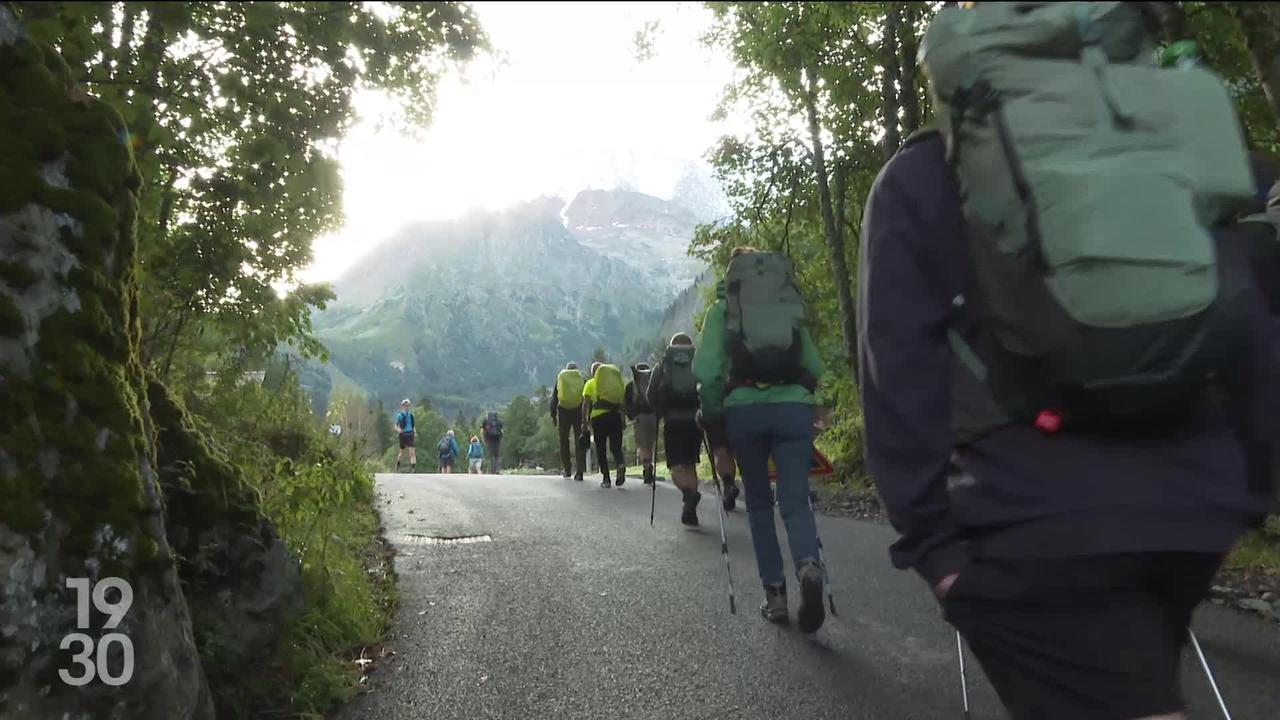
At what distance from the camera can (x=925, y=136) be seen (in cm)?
154

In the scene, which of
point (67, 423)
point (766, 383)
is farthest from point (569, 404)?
point (67, 423)

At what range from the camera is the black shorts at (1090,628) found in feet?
4.09

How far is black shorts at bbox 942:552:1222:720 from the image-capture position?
1.25 meters

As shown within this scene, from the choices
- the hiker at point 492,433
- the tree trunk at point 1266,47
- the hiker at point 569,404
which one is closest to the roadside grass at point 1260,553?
the tree trunk at point 1266,47

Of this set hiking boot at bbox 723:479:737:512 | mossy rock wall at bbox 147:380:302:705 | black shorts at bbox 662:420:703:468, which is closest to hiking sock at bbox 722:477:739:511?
hiking boot at bbox 723:479:737:512

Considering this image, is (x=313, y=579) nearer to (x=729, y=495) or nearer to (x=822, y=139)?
Result: (x=729, y=495)

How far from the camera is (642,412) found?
40.0ft

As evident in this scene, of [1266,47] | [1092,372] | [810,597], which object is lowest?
[810,597]

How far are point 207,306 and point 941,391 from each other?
758 cm

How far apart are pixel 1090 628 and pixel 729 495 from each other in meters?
8.64

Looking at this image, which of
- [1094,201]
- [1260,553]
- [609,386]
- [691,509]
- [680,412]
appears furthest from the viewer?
[609,386]

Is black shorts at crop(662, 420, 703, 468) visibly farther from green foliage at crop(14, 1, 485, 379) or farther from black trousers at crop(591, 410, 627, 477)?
black trousers at crop(591, 410, 627, 477)

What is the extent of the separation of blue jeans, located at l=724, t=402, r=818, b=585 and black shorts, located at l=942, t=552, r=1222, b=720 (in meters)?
3.34

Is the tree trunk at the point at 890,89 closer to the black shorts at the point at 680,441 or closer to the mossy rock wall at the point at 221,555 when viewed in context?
the black shorts at the point at 680,441
